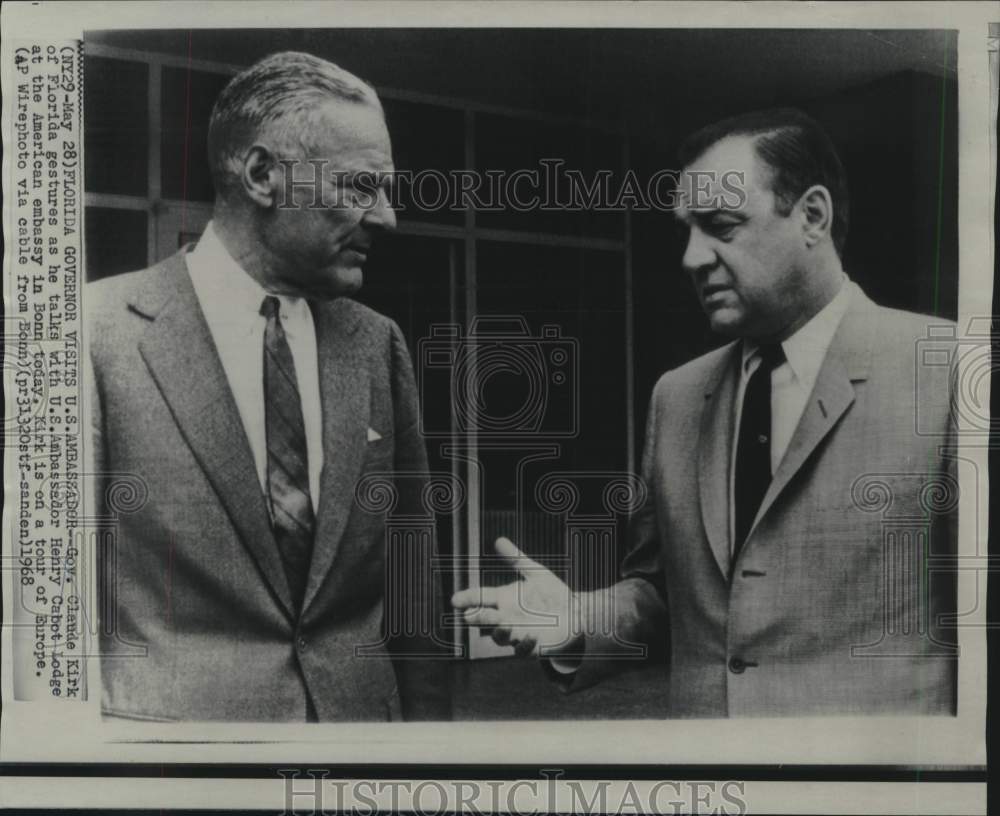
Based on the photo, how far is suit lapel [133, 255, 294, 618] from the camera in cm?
328

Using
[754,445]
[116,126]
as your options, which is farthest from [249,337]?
[754,445]

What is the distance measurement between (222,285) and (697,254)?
141 centimetres

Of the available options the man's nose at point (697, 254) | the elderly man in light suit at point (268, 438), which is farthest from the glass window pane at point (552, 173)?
the elderly man in light suit at point (268, 438)

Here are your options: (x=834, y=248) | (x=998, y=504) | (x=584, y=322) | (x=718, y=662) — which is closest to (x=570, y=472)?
(x=584, y=322)

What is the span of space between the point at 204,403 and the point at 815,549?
1.84 metres

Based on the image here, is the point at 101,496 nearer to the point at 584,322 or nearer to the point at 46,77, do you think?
the point at 46,77

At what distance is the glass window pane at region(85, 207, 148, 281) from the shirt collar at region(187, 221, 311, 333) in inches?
6.3

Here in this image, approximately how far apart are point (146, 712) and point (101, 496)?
661 millimetres

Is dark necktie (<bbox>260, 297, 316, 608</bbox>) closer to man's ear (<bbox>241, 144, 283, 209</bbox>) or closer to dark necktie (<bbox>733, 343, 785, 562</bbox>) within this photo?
man's ear (<bbox>241, 144, 283, 209</bbox>)

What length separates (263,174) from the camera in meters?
3.29

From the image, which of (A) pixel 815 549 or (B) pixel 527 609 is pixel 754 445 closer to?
(A) pixel 815 549

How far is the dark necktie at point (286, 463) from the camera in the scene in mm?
3287

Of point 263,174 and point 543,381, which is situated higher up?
point 263,174

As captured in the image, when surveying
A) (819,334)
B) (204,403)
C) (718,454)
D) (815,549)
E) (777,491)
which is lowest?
(815,549)
